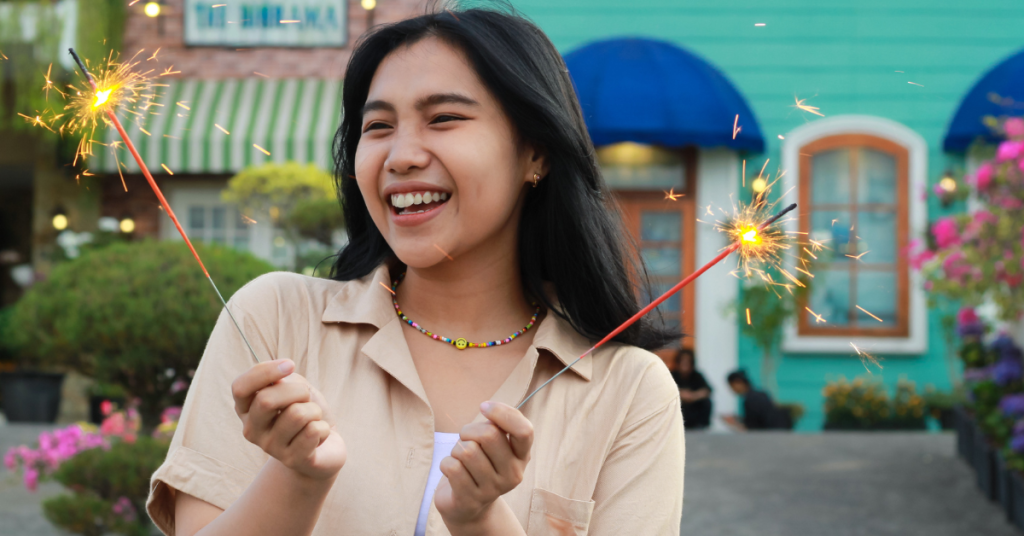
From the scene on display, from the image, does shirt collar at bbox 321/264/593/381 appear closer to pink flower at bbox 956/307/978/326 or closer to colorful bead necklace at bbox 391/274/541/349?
colorful bead necklace at bbox 391/274/541/349

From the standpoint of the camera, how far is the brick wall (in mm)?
8930

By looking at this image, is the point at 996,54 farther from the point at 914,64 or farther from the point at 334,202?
the point at 334,202

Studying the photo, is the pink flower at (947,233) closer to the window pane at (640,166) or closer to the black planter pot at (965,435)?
the black planter pot at (965,435)

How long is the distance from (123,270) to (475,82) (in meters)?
3.16

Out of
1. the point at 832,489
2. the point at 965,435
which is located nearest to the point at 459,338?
the point at 832,489

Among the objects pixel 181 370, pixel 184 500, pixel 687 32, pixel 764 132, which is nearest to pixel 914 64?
pixel 764 132

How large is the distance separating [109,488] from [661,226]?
19.9ft

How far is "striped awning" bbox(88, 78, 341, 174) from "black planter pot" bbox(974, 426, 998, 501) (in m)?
5.62

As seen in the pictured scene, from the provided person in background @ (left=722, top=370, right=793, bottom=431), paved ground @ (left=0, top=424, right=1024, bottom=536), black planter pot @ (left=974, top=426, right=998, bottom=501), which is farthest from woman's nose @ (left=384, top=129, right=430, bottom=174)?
person in background @ (left=722, top=370, right=793, bottom=431)

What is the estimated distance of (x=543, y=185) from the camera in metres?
1.75

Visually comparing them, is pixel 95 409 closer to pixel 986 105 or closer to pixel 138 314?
pixel 138 314

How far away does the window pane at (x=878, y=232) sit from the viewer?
8609 mm

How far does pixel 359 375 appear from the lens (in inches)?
61.3

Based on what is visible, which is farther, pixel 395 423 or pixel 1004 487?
pixel 1004 487
